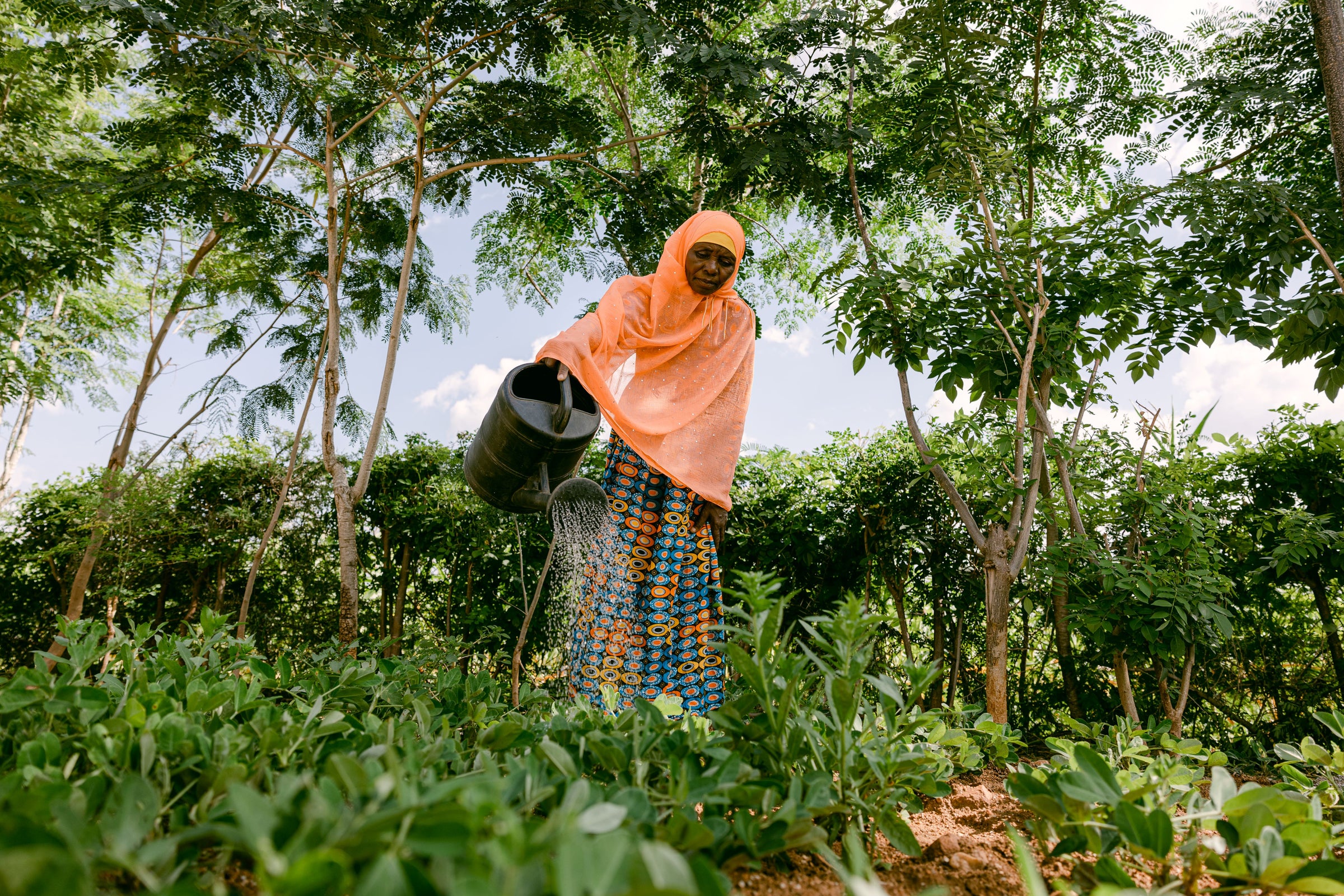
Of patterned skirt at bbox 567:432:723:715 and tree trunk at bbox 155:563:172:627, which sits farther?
tree trunk at bbox 155:563:172:627

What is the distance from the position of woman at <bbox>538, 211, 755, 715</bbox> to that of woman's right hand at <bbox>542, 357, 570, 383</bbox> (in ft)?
0.04

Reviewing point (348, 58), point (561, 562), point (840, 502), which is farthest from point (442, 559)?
point (348, 58)

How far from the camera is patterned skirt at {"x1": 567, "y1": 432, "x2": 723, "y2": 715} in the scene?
248 cm

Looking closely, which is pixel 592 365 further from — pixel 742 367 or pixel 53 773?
pixel 53 773

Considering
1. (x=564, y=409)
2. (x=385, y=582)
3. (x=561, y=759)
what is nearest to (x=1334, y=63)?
(x=564, y=409)

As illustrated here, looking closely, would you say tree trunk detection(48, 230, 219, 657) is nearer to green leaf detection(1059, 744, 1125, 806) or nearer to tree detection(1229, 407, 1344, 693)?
green leaf detection(1059, 744, 1125, 806)

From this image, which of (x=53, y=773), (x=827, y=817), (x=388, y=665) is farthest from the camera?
(x=388, y=665)

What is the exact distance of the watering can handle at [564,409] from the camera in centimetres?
219

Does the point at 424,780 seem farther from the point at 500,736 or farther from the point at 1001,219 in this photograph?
the point at 1001,219

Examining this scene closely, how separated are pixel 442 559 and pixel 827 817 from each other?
402 cm

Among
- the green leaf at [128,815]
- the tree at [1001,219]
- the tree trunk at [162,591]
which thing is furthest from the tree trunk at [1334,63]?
the tree trunk at [162,591]

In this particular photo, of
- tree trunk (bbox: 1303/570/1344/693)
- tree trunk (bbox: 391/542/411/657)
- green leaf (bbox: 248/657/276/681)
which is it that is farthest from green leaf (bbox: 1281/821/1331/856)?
tree trunk (bbox: 391/542/411/657)

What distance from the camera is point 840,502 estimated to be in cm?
403

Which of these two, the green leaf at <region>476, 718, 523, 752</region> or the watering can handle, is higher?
the watering can handle
